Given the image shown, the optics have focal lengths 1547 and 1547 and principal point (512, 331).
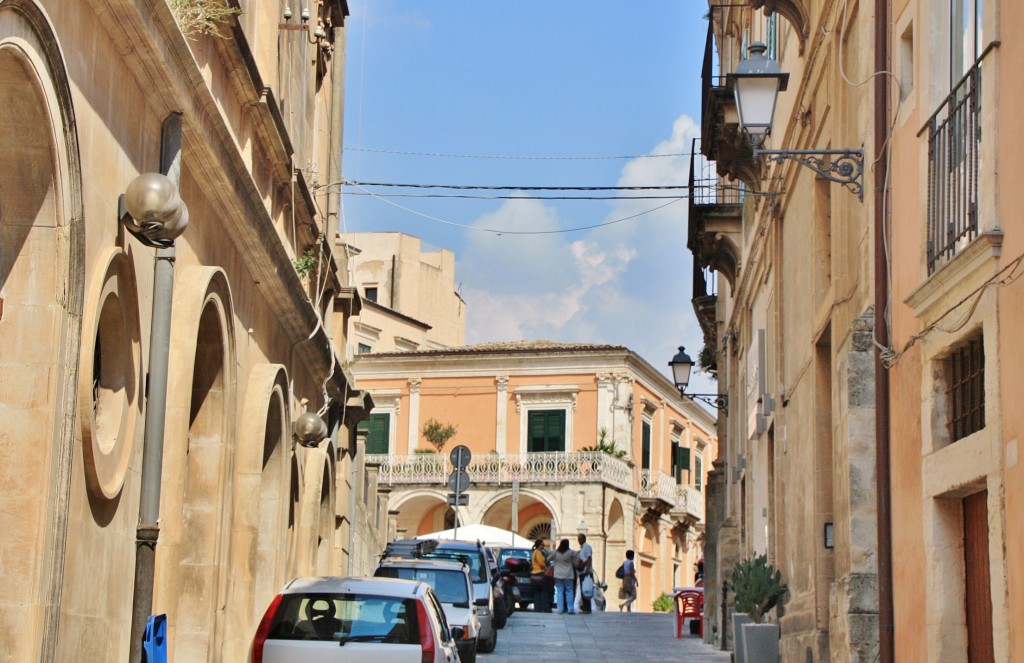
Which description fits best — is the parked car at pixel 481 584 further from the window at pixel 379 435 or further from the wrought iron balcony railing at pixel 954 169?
the window at pixel 379 435

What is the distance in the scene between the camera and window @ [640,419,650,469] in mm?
61841

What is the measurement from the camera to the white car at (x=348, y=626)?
12672mm

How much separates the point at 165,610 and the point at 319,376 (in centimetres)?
1000

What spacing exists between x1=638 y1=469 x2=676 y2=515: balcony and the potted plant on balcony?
42835mm

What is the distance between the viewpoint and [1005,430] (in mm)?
8430

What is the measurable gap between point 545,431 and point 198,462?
154 ft

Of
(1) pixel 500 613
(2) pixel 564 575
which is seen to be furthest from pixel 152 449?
(2) pixel 564 575

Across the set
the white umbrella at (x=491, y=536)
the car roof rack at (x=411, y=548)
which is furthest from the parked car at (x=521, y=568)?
the car roof rack at (x=411, y=548)

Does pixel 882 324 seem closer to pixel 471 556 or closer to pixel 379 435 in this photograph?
pixel 471 556

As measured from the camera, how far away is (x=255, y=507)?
53.1 ft

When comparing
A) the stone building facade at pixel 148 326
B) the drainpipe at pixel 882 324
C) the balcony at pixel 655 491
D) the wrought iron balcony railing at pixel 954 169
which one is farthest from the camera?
the balcony at pixel 655 491

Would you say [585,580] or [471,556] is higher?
[471,556]

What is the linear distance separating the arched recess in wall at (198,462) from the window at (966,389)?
6.13 metres

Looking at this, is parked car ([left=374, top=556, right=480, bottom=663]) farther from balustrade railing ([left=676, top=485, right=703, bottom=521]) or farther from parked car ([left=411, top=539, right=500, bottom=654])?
balustrade railing ([left=676, top=485, right=703, bottom=521])
